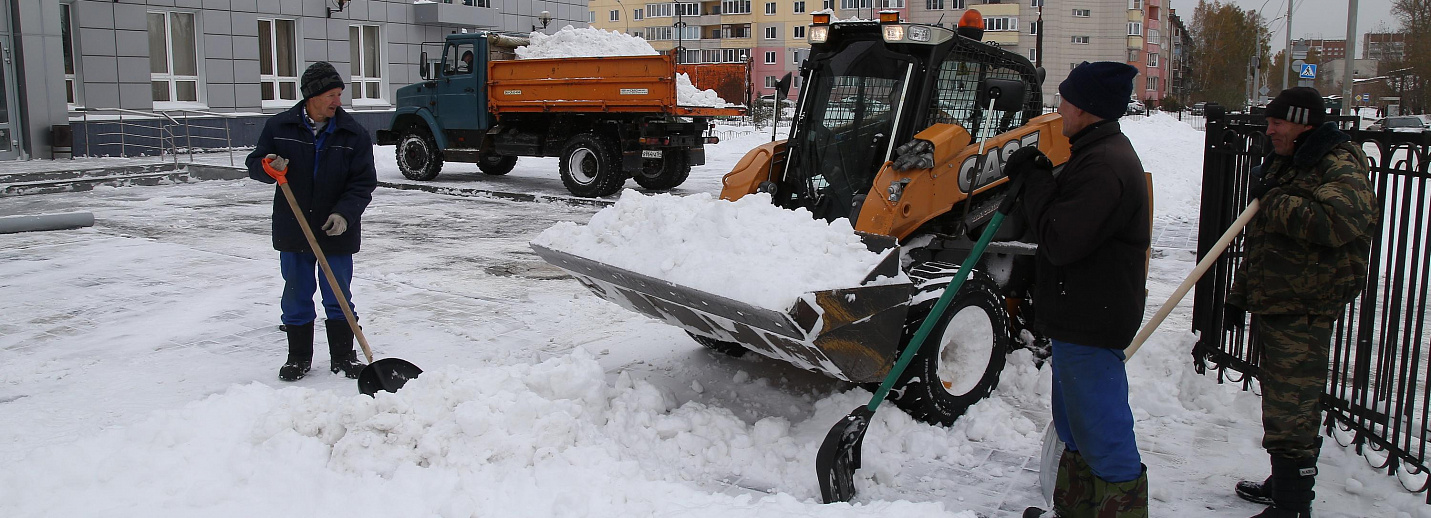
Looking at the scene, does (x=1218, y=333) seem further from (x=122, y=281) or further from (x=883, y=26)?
(x=122, y=281)

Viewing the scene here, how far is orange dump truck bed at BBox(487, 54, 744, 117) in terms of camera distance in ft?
43.5

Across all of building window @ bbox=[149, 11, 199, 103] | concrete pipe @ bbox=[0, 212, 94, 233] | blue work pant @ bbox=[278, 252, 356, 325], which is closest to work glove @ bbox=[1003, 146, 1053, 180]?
blue work pant @ bbox=[278, 252, 356, 325]

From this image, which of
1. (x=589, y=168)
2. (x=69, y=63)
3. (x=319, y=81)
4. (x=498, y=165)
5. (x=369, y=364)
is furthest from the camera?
(x=69, y=63)

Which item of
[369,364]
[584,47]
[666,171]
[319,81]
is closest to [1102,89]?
[369,364]

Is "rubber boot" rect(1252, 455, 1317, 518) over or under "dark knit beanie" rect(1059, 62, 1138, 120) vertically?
under

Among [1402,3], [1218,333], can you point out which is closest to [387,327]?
[1218,333]

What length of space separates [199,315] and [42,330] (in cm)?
86

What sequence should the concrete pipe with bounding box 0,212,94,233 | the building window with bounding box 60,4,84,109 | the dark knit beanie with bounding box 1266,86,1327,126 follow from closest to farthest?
the dark knit beanie with bounding box 1266,86,1327,126 → the concrete pipe with bounding box 0,212,94,233 → the building window with bounding box 60,4,84,109

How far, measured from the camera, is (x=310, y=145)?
491 cm

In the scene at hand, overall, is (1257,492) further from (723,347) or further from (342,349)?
(342,349)

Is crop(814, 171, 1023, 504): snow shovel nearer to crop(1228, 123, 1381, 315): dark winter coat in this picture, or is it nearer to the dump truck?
crop(1228, 123, 1381, 315): dark winter coat

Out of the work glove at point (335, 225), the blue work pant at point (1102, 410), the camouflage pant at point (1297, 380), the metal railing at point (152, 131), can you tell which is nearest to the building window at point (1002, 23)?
the metal railing at point (152, 131)

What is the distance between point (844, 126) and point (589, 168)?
911cm

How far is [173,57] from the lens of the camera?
2091 centimetres
